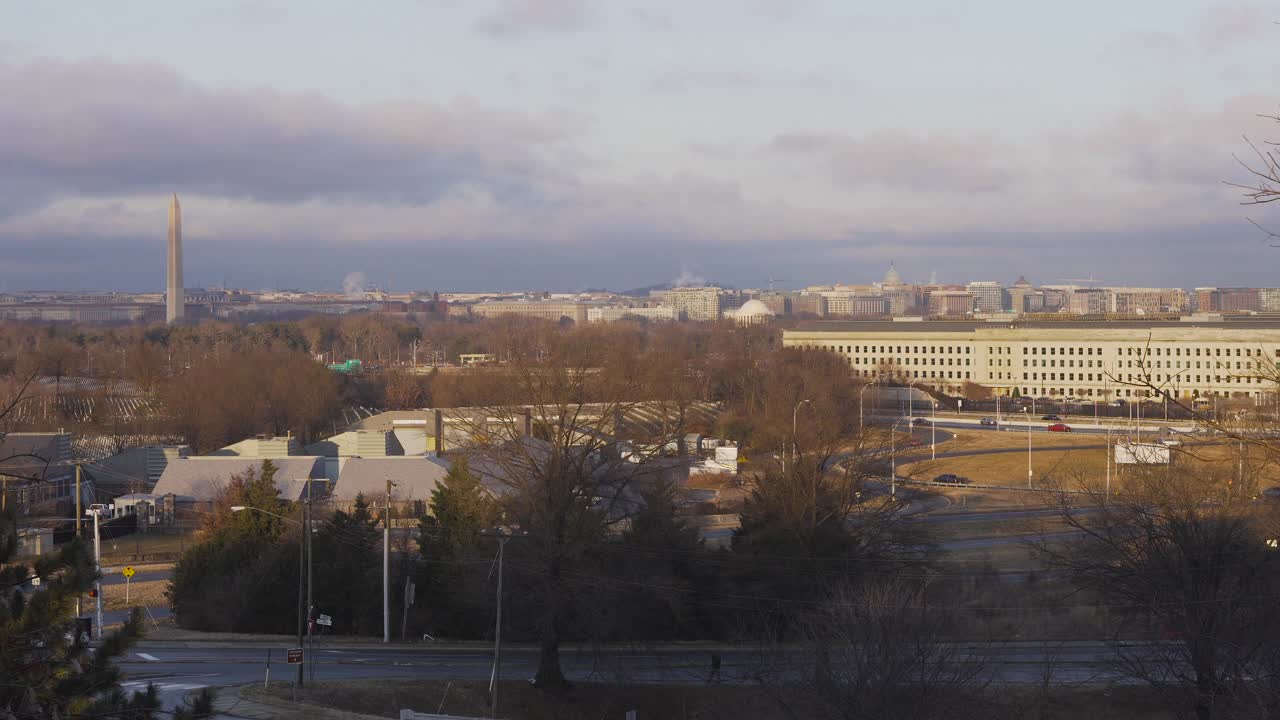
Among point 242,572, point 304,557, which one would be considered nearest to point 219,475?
point 242,572

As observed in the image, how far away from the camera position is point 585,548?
81.1ft

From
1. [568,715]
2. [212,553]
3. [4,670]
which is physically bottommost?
[568,715]

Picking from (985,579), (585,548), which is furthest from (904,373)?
(585,548)

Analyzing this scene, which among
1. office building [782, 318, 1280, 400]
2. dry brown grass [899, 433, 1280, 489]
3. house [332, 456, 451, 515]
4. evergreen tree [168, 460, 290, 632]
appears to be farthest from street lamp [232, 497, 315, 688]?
office building [782, 318, 1280, 400]

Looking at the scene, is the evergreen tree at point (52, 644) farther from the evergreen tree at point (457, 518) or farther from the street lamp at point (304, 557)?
the evergreen tree at point (457, 518)

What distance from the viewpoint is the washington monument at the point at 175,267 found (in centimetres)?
15275

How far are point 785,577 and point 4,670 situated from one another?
72.1 ft

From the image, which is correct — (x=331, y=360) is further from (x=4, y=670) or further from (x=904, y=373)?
(x=4, y=670)

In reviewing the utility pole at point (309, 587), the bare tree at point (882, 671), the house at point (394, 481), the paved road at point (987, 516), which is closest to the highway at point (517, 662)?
the utility pole at point (309, 587)

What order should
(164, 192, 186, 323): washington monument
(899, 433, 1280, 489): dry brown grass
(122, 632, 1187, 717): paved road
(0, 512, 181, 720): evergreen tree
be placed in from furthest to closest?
(164, 192, 186, 323): washington monument, (899, 433, 1280, 489): dry brown grass, (122, 632, 1187, 717): paved road, (0, 512, 181, 720): evergreen tree

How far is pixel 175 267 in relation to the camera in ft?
521

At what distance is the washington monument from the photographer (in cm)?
15275

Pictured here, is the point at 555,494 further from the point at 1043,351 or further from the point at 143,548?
the point at 1043,351

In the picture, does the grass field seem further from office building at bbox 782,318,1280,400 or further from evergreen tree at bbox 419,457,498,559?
office building at bbox 782,318,1280,400
